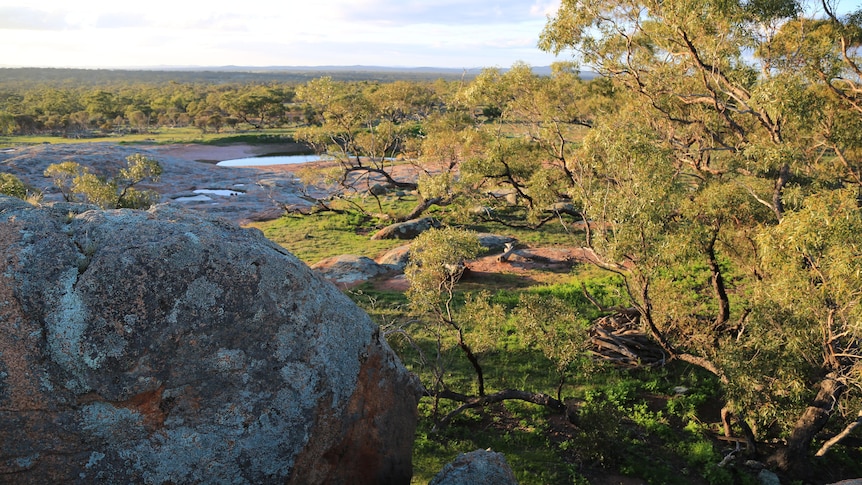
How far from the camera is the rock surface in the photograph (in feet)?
26.5

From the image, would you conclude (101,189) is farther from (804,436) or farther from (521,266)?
(804,436)

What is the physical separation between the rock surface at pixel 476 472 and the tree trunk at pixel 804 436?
722cm

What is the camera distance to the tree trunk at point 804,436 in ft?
37.2

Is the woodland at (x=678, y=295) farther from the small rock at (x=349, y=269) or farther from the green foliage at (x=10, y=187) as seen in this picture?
the green foliage at (x=10, y=187)

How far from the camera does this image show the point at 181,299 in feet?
21.7

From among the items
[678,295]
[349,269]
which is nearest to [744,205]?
[678,295]

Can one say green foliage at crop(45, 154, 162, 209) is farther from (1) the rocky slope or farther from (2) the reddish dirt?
(2) the reddish dirt

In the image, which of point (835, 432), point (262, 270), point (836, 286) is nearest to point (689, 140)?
point (835, 432)

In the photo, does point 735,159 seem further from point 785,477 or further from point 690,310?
point 785,477

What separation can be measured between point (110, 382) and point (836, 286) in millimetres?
11377

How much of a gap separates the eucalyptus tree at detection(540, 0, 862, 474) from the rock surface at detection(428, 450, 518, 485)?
20.2ft

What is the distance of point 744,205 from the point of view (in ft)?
48.2

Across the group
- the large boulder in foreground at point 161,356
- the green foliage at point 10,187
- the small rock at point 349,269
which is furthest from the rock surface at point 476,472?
the green foliage at point 10,187

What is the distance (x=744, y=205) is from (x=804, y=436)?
6.11 metres
